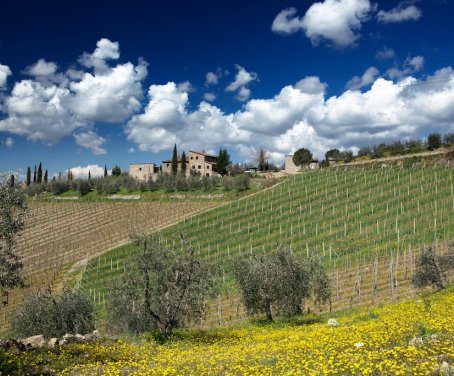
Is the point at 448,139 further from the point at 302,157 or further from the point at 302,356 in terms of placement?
the point at 302,356

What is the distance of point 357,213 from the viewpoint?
242ft

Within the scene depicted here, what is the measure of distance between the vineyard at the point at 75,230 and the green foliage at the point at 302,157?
208ft

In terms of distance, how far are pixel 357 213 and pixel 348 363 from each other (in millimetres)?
67219

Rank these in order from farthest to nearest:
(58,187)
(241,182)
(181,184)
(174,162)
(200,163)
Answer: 1. (200,163)
2. (174,162)
3. (58,187)
4. (181,184)
5. (241,182)

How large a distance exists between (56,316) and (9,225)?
8.85 m

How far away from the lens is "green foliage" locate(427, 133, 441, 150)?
10319 centimetres

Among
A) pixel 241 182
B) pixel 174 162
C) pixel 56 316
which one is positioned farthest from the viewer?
pixel 174 162

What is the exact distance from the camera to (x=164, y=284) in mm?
22812

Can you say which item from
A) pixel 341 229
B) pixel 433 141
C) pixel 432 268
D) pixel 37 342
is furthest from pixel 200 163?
pixel 37 342

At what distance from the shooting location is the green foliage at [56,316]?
96.9 feet

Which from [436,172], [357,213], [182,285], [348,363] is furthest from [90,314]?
[436,172]

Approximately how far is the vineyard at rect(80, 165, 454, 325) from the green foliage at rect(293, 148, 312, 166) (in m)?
54.8

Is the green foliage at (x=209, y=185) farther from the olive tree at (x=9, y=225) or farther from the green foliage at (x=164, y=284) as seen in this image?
the green foliage at (x=164, y=284)

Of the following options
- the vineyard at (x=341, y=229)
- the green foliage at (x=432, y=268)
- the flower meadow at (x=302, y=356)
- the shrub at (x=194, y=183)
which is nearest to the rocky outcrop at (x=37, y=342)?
the flower meadow at (x=302, y=356)
